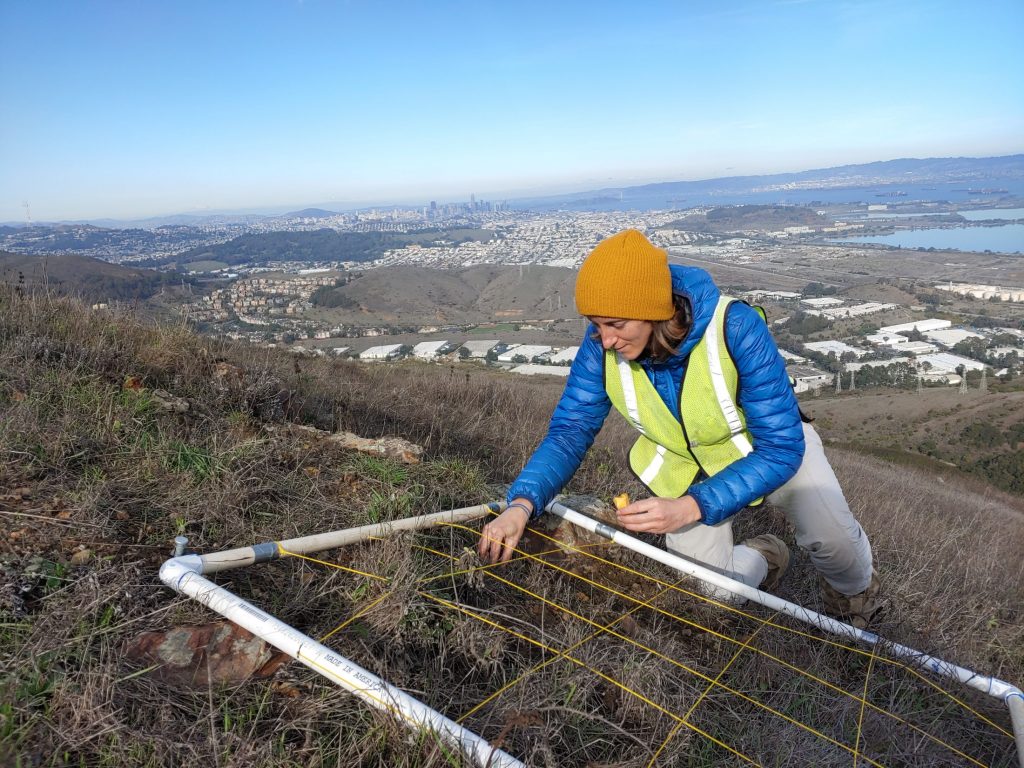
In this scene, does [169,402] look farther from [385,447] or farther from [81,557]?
[81,557]

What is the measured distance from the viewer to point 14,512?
1.97m

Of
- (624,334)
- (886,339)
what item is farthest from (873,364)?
(624,334)

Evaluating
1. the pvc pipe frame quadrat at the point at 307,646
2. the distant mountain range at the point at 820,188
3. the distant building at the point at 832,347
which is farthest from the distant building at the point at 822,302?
the distant mountain range at the point at 820,188

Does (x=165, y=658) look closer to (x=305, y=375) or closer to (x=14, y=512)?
(x=14, y=512)

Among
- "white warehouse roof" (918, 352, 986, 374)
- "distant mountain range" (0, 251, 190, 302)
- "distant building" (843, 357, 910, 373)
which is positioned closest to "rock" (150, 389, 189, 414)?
"distant mountain range" (0, 251, 190, 302)

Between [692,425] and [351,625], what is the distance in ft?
4.95

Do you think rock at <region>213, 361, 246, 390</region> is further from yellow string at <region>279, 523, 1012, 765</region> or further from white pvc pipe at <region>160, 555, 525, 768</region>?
white pvc pipe at <region>160, 555, 525, 768</region>

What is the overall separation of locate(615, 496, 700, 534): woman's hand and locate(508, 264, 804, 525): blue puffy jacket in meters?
0.06

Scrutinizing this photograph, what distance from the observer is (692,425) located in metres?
2.42

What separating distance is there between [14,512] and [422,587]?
4.60 ft

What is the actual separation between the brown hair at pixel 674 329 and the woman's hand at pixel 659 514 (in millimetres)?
564

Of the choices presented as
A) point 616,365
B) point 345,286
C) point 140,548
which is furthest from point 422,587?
point 345,286

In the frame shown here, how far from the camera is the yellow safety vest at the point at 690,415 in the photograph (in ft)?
7.39

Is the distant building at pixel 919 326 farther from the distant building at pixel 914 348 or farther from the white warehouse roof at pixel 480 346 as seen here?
the white warehouse roof at pixel 480 346
